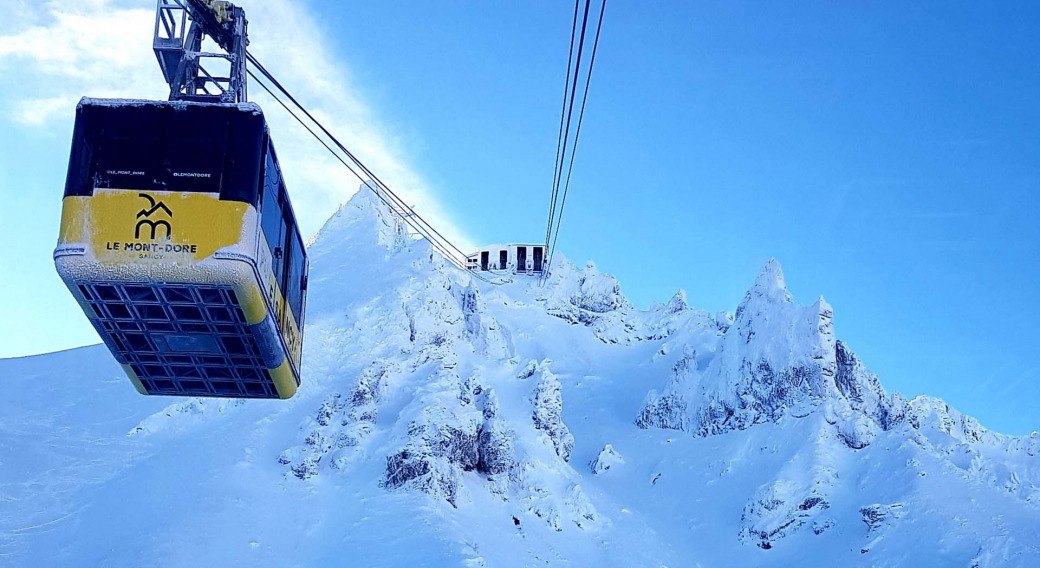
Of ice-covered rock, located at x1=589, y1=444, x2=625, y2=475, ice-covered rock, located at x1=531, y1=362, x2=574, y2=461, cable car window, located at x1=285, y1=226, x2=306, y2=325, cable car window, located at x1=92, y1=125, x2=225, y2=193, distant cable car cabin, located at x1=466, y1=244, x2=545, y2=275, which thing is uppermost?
distant cable car cabin, located at x1=466, y1=244, x2=545, y2=275

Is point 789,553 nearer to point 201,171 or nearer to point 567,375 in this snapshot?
point 567,375

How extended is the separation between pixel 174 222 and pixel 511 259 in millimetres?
129277

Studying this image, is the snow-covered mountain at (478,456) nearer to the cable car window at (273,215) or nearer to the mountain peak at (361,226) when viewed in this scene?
the mountain peak at (361,226)

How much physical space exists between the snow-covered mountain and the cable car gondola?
4111 centimetres

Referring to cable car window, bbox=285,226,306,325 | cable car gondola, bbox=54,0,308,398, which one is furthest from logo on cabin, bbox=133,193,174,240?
cable car window, bbox=285,226,306,325

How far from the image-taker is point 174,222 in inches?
643

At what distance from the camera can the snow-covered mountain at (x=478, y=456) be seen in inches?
2378

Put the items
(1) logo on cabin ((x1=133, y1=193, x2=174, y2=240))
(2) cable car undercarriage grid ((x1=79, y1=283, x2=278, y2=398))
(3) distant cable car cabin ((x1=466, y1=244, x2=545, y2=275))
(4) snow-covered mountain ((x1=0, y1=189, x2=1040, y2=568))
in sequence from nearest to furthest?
1. (1) logo on cabin ((x1=133, y1=193, x2=174, y2=240))
2. (2) cable car undercarriage grid ((x1=79, y1=283, x2=278, y2=398))
3. (4) snow-covered mountain ((x1=0, y1=189, x2=1040, y2=568))
4. (3) distant cable car cabin ((x1=466, y1=244, x2=545, y2=275))

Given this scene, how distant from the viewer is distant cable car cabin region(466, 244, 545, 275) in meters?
144

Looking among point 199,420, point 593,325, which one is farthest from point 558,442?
point 593,325

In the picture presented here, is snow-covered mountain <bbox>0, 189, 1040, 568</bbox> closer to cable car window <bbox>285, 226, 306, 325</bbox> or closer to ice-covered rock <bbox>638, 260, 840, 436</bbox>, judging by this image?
ice-covered rock <bbox>638, 260, 840, 436</bbox>

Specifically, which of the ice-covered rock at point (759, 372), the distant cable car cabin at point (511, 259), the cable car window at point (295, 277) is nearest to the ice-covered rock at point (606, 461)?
the ice-covered rock at point (759, 372)

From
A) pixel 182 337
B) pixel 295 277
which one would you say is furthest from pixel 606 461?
pixel 182 337

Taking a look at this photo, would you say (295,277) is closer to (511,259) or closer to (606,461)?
(606,461)
